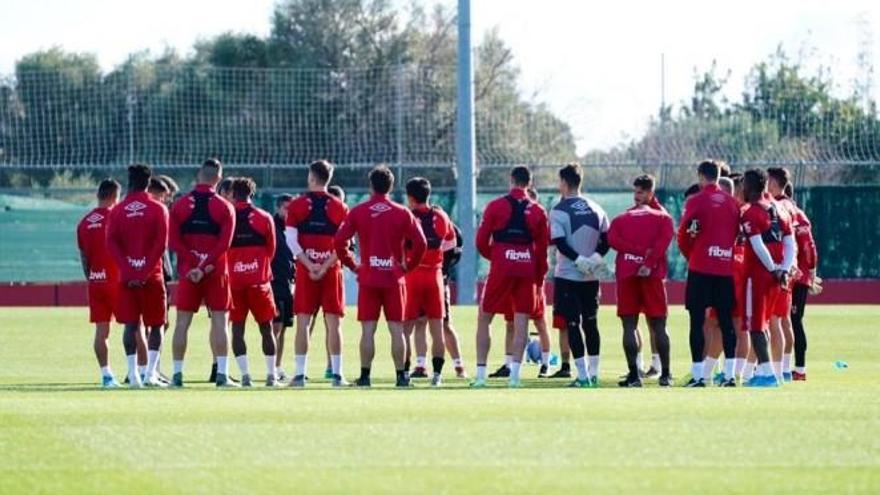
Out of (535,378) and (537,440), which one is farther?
(535,378)

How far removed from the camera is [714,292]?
63.2 ft

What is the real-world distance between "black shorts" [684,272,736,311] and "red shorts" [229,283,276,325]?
427cm

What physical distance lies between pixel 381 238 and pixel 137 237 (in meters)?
2.34

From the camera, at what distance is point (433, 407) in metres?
15.6

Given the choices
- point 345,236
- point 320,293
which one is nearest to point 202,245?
point 320,293

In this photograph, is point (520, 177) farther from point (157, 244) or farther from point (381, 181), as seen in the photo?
point (157, 244)

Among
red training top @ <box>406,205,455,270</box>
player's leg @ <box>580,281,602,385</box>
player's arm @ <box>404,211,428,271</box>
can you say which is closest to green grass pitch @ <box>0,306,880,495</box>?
player's leg @ <box>580,281,602,385</box>

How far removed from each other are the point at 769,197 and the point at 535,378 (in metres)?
4.05

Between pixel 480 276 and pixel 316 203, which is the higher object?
pixel 316 203

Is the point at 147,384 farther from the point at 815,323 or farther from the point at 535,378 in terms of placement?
the point at 815,323

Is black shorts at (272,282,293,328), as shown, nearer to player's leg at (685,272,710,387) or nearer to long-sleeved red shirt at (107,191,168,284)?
long-sleeved red shirt at (107,191,168,284)

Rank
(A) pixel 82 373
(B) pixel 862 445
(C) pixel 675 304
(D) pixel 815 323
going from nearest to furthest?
(B) pixel 862 445 < (A) pixel 82 373 < (D) pixel 815 323 < (C) pixel 675 304

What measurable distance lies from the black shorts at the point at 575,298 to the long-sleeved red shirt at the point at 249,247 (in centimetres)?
294

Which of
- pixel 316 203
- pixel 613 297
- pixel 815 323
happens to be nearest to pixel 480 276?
pixel 613 297
